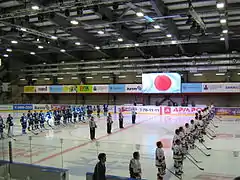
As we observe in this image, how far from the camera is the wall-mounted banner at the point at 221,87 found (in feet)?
87.0

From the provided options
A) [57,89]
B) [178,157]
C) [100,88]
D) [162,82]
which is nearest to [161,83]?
[162,82]

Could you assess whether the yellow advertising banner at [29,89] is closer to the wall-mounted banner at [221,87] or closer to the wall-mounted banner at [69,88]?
the wall-mounted banner at [69,88]

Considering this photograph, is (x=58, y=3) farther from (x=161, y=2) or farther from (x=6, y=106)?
(x=6, y=106)

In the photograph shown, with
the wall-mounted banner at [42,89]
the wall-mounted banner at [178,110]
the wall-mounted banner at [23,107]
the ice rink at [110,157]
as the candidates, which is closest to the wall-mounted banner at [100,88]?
the wall-mounted banner at [42,89]

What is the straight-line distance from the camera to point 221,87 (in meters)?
27.2

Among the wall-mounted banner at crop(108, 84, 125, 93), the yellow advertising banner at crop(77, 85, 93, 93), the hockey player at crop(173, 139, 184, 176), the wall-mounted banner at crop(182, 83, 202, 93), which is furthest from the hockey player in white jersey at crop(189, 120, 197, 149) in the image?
the yellow advertising banner at crop(77, 85, 93, 93)

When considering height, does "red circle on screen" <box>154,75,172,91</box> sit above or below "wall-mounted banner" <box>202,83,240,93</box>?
above

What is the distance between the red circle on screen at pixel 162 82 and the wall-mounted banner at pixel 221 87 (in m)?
3.80

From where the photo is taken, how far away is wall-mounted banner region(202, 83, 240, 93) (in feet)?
87.0

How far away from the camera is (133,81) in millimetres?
34438

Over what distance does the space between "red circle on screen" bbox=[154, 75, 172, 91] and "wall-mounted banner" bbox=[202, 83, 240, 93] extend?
380cm

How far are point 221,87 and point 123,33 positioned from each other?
12775mm

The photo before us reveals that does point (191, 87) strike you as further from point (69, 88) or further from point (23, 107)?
point (23, 107)

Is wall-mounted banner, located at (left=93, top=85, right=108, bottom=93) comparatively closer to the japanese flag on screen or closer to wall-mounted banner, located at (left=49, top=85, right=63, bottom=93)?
wall-mounted banner, located at (left=49, top=85, right=63, bottom=93)
